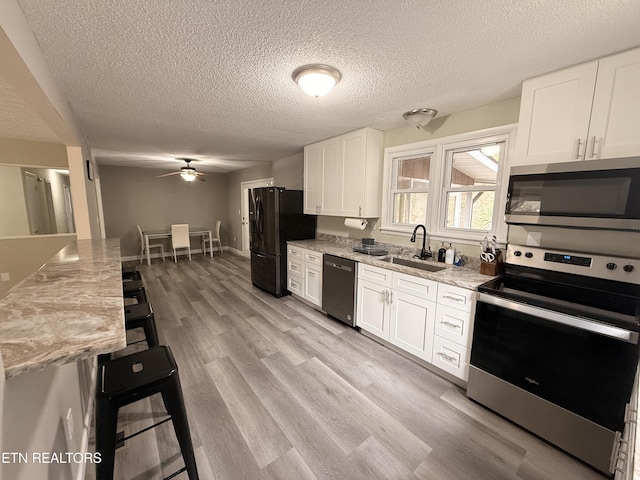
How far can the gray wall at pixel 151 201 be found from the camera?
6.04 metres

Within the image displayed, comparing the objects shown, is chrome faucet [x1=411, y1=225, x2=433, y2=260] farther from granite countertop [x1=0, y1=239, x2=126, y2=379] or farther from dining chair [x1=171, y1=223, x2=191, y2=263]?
dining chair [x1=171, y1=223, x2=191, y2=263]

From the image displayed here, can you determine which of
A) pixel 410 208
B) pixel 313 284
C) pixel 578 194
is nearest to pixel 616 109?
pixel 578 194

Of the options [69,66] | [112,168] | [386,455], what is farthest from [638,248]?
[112,168]

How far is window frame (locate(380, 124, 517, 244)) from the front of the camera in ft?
7.38

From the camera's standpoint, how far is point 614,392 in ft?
4.49

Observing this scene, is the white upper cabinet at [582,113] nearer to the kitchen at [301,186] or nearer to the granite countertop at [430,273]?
the kitchen at [301,186]

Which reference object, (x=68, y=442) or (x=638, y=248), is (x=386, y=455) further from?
(x=638, y=248)

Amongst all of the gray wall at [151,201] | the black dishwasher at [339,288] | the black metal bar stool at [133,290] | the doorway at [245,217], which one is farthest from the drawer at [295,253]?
the gray wall at [151,201]

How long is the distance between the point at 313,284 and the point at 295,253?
560mm

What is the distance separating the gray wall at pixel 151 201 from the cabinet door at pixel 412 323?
6232mm

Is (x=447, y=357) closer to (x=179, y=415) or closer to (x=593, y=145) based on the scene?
(x=593, y=145)

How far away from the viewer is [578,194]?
1605 millimetres

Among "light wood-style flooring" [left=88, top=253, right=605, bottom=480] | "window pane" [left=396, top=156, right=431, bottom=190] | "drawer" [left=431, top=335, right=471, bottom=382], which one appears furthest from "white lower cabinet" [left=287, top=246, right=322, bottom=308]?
"drawer" [left=431, top=335, right=471, bottom=382]

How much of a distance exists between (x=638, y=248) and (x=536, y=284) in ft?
1.86
